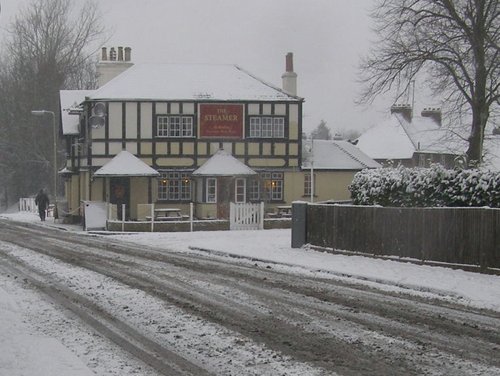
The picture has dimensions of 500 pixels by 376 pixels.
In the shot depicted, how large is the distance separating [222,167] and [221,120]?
262cm

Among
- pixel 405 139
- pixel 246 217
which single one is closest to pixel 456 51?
pixel 246 217

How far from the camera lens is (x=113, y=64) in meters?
41.2

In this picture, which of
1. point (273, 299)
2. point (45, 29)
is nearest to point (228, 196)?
point (273, 299)

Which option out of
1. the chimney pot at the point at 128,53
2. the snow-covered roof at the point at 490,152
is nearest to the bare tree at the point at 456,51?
the snow-covered roof at the point at 490,152

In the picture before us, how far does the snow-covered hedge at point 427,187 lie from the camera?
15.5 m

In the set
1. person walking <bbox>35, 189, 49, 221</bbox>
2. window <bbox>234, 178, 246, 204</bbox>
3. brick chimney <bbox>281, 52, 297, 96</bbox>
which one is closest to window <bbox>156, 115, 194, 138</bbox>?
window <bbox>234, 178, 246, 204</bbox>

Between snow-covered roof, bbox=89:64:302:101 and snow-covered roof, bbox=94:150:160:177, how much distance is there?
3.00m

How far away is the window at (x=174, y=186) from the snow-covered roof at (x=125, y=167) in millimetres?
1314

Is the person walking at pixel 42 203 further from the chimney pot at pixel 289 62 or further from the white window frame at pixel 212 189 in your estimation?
the chimney pot at pixel 289 62

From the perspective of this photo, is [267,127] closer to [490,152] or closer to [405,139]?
[490,152]

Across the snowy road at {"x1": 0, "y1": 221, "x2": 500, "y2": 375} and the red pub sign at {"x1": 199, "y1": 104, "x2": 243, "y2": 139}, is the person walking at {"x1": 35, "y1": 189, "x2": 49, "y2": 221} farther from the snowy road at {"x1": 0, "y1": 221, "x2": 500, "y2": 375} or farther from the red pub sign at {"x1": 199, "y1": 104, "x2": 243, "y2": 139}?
the snowy road at {"x1": 0, "y1": 221, "x2": 500, "y2": 375}

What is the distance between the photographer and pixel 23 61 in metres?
59.5

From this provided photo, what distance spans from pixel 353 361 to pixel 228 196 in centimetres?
2843

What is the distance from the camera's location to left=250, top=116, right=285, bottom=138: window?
120 feet
